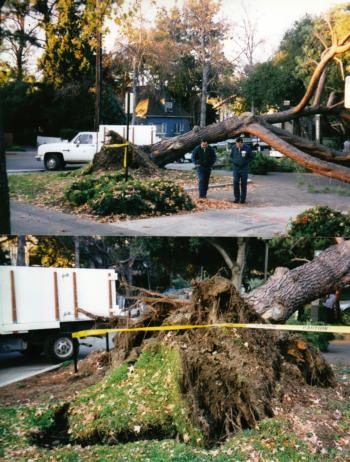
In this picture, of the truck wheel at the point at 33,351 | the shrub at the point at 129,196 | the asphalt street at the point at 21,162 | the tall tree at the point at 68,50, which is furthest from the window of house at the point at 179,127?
the truck wheel at the point at 33,351

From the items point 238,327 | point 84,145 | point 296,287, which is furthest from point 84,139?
point 296,287

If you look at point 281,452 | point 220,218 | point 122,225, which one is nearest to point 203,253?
point 220,218

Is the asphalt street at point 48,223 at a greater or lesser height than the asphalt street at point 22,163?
lesser

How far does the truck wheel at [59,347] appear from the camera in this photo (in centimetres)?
403

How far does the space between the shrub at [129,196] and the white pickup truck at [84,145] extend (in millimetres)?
136

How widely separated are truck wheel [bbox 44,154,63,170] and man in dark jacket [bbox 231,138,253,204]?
3.12 feet

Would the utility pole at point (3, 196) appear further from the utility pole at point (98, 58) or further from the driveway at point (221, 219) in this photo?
the utility pole at point (98, 58)

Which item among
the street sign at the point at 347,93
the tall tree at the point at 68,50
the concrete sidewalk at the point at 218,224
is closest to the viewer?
the street sign at the point at 347,93

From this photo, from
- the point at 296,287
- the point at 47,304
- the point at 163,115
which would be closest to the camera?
the point at 163,115

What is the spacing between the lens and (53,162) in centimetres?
382

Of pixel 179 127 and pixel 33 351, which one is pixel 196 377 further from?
pixel 179 127

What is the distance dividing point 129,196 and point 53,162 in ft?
1.49

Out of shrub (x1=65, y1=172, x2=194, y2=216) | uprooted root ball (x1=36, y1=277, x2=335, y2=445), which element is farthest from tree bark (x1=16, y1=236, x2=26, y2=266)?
uprooted root ball (x1=36, y1=277, x2=335, y2=445)

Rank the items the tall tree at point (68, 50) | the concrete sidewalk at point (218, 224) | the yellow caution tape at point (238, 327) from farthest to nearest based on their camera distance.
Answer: the yellow caution tape at point (238, 327) → the concrete sidewalk at point (218, 224) → the tall tree at point (68, 50)
